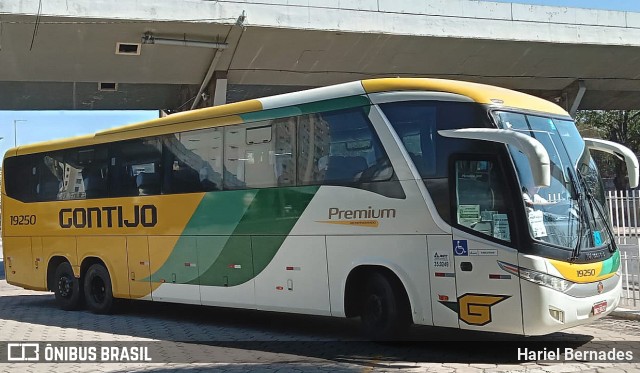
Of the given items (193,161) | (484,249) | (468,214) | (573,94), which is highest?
(573,94)

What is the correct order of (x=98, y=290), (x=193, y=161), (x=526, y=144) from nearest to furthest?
(x=526, y=144), (x=193, y=161), (x=98, y=290)

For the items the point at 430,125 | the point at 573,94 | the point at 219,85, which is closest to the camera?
the point at 430,125

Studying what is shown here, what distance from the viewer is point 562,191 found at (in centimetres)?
766

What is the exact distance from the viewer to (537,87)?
2231cm

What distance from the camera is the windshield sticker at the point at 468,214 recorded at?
762cm

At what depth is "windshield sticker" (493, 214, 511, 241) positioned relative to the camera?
24.1 ft

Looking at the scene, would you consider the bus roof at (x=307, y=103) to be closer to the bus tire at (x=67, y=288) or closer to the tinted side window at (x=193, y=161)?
the tinted side window at (x=193, y=161)

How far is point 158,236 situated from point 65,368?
374 centimetres

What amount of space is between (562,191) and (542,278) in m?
1.13

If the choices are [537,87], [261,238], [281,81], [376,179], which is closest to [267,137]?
[261,238]

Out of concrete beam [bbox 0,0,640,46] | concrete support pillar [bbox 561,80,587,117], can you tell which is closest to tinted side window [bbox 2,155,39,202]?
concrete beam [bbox 0,0,640,46]

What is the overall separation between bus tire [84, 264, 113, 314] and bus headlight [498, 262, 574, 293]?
822 centimetres

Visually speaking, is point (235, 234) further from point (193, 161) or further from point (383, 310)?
point (383, 310)

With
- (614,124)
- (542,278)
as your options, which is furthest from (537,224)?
(614,124)
